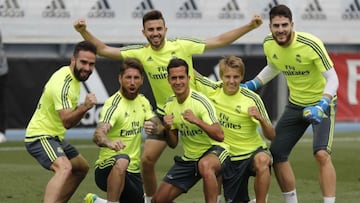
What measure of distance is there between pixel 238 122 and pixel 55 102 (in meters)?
1.85

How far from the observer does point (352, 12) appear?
2577 centimetres

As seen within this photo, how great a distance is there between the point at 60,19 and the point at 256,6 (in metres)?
4.13

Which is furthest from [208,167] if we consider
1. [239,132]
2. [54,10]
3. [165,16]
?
[165,16]

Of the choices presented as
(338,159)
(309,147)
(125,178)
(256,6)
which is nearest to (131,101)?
(125,178)

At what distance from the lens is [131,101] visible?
11852mm

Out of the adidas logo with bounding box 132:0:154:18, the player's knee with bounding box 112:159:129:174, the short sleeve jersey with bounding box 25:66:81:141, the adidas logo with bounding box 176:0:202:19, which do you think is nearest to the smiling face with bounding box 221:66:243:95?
the player's knee with bounding box 112:159:129:174

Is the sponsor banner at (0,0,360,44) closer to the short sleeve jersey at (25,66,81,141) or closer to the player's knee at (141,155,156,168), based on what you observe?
the player's knee at (141,155,156,168)

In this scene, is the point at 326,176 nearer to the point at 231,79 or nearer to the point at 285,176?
the point at 285,176

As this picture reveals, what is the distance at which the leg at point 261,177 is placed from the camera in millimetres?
11953

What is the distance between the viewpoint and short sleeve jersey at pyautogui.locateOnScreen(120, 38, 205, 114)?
1283 centimetres

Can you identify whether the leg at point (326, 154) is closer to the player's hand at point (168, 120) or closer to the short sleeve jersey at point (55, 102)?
the player's hand at point (168, 120)

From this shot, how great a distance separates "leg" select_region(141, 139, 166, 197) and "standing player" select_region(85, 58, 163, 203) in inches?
42.1

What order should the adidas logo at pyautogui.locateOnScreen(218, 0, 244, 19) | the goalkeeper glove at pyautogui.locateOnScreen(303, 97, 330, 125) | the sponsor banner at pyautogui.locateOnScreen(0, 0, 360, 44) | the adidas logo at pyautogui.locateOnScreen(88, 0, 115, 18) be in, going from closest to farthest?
the goalkeeper glove at pyautogui.locateOnScreen(303, 97, 330, 125) < the sponsor banner at pyautogui.locateOnScreen(0, 0, 360, 44) < the adidas logo at pyautogui.locateOnScreen(88, 0, 115, 18) < the adidas logo at pyautogui.locateOnScreen(218, 0, 244, 19)

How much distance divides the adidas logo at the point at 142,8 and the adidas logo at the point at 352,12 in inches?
174
